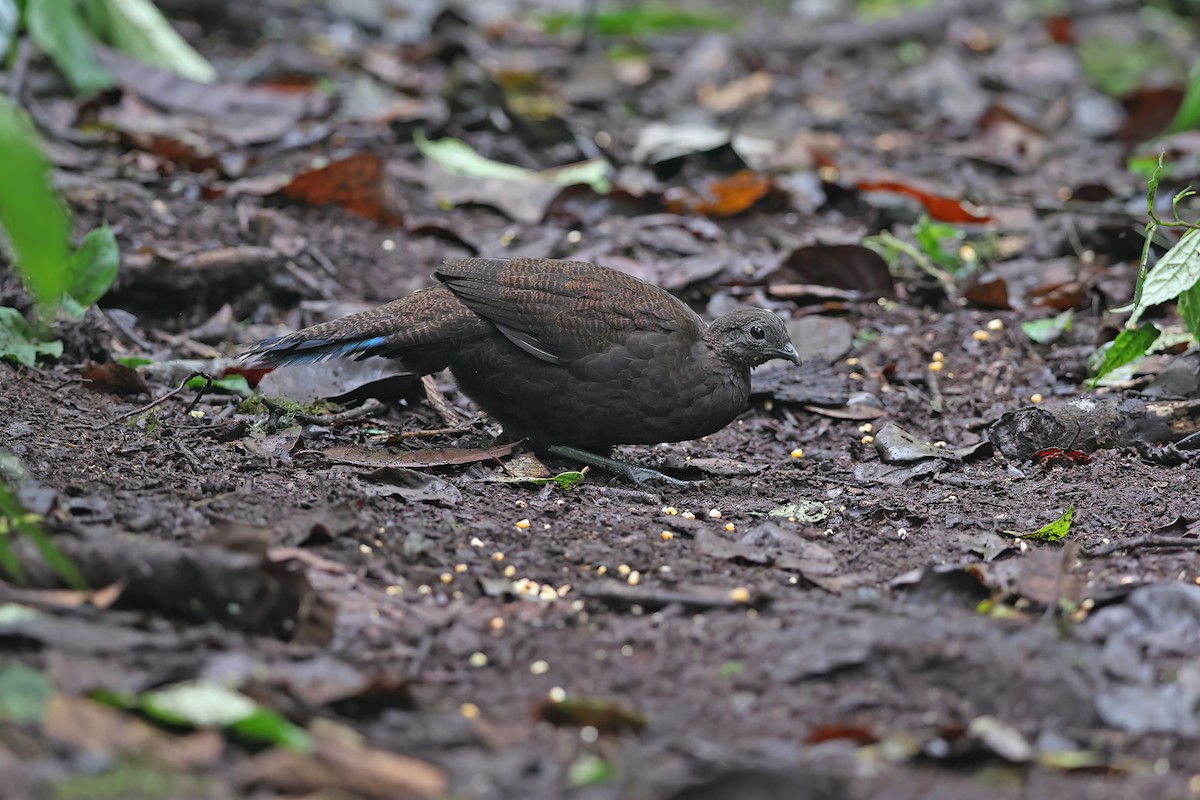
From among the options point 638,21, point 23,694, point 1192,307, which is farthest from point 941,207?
point 638,21

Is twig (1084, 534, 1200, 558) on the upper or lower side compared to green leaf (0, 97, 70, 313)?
lower

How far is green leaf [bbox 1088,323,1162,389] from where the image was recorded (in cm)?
496

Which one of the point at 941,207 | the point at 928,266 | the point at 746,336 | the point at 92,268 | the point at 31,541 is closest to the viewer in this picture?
the point at 31,541

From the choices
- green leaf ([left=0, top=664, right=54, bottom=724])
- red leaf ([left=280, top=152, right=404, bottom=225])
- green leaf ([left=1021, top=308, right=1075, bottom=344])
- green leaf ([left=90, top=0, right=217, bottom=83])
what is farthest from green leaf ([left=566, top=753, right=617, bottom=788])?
green leaf ([left=90, top=0, right=217, bottom=83])

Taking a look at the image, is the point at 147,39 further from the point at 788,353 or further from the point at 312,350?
the point at 788,353

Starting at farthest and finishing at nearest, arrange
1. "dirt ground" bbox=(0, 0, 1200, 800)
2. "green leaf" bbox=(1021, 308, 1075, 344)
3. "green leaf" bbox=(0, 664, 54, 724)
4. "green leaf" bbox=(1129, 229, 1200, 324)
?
"green leaf" bbox=(1021, 308, 1075, 344) → "green leaf" bbox=(1129, 229, 1200, 324) → "dirt ground" bbox=(0, 0, 1200, 800) → "green leaf" bbox=(0, 664, 54, 724)

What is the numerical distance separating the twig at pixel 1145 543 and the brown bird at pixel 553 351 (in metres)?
1.55

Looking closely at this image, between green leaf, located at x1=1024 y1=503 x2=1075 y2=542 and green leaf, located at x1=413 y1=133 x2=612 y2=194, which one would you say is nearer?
green leaf, located at x1=1024 y1=503 x2=1075 y2=542

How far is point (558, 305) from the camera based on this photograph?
5148 millimetres

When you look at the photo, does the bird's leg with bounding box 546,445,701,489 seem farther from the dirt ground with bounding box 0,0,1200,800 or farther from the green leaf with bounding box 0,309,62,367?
the green leaf with bounding box 0,309,62,367

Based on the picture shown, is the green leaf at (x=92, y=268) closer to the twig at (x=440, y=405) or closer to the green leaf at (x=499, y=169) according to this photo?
the twig at (x=440, y=405)

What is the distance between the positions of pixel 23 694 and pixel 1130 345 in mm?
3921

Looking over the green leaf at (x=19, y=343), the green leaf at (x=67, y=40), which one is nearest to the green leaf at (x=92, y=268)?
the green leaf at (x=19, y=343)

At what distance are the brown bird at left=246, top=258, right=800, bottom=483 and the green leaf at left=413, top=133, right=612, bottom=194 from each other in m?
2.83
